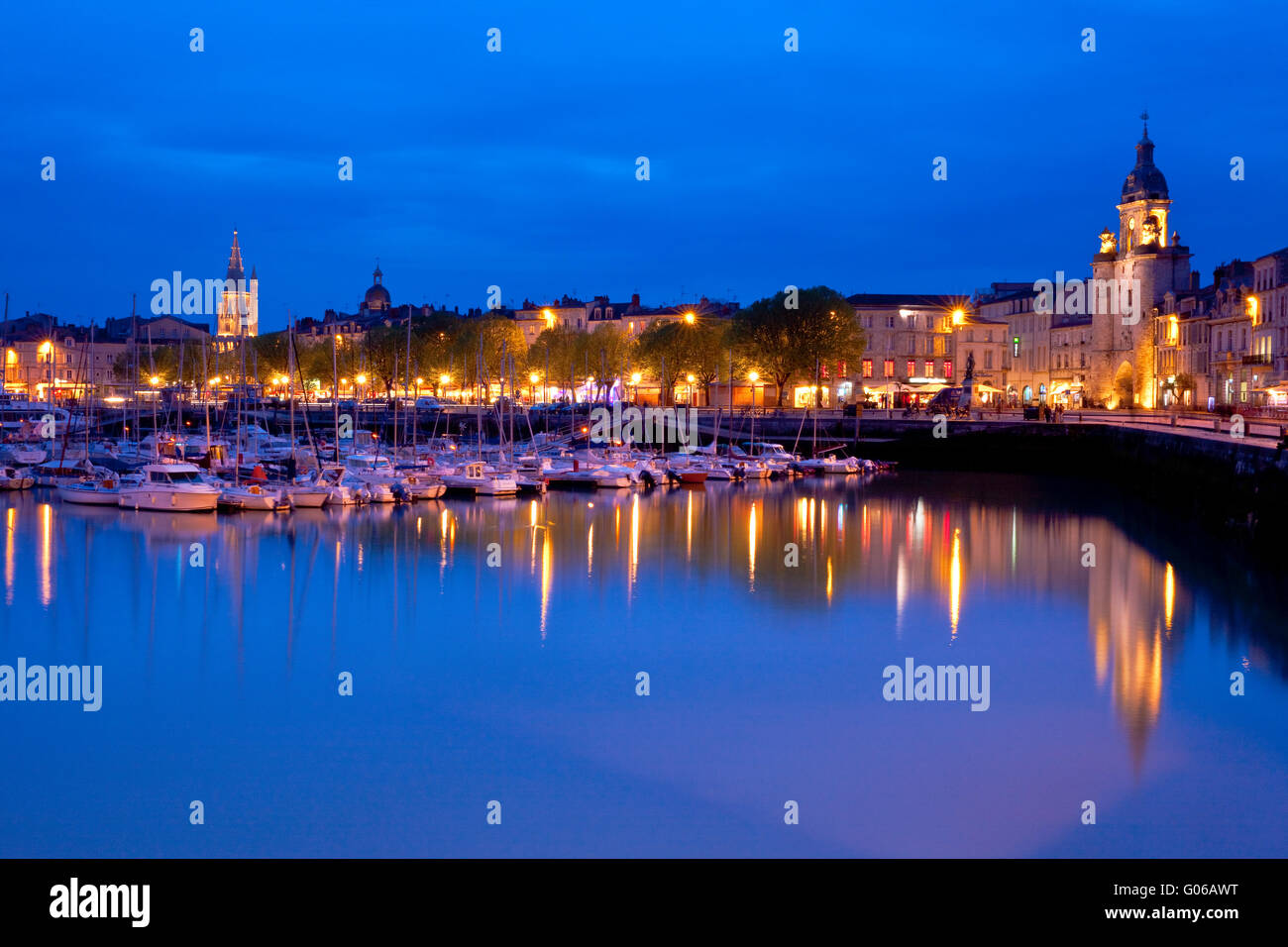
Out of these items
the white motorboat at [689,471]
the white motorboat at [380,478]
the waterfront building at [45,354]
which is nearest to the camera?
the white motorboat at [380,478]

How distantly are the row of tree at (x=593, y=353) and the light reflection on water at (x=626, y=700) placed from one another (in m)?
42.2

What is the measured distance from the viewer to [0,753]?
16.6 m

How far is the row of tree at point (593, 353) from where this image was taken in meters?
80.2

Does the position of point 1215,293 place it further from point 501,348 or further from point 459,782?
point 459,782

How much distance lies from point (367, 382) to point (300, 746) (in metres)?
96.0

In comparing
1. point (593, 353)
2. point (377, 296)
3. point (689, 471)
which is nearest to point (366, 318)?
point (377, 296)

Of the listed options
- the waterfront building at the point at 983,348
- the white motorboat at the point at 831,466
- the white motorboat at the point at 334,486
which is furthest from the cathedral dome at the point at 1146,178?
the white motorboat at the point at 334,486

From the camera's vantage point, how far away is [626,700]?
19359 millimetres

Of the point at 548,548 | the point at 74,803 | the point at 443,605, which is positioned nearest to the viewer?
the point at 74,803

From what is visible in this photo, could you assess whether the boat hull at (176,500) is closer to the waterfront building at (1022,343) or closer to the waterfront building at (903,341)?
the waterfront building at (1022,343)

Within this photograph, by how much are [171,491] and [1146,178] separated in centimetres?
5839
